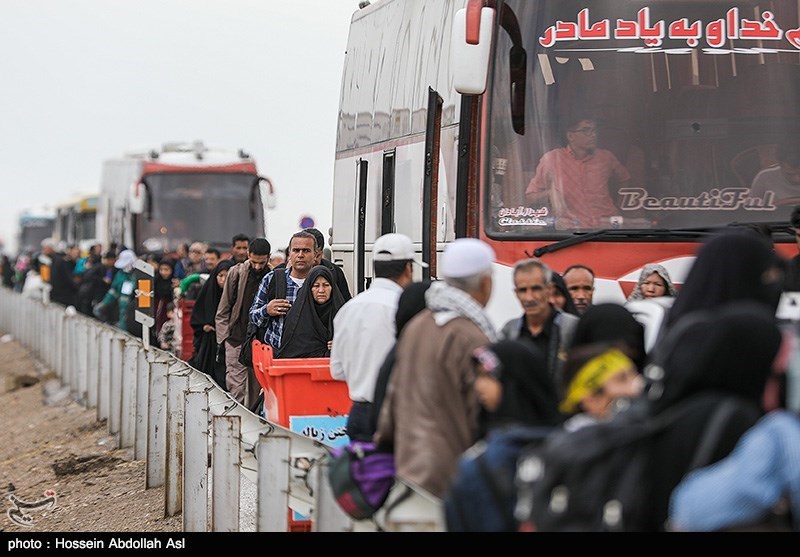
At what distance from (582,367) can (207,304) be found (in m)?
11.1

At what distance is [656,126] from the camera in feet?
32.4

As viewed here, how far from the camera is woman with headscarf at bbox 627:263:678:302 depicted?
885 centimetres

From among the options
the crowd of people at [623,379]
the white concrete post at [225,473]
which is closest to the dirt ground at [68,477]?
the white concrete post at [225,473]

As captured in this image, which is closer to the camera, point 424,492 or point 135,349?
point 424,492

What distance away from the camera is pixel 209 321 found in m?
15.7

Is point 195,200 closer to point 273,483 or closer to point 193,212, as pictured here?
point 193,212

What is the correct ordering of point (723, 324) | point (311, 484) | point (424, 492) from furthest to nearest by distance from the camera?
point (311, 484), point (424, 492), point (723, 324)

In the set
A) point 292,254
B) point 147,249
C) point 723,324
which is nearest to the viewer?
point 723,324

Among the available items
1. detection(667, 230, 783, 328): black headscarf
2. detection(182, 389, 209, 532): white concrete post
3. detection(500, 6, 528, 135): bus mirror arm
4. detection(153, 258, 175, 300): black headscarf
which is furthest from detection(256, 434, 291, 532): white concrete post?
detection(153, 258, 175, 300): black headscarf

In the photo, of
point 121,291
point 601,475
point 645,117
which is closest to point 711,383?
point 601,475

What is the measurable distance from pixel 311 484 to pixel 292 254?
17.4 ft

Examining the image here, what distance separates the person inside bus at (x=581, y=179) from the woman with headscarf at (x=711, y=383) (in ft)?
17.2
